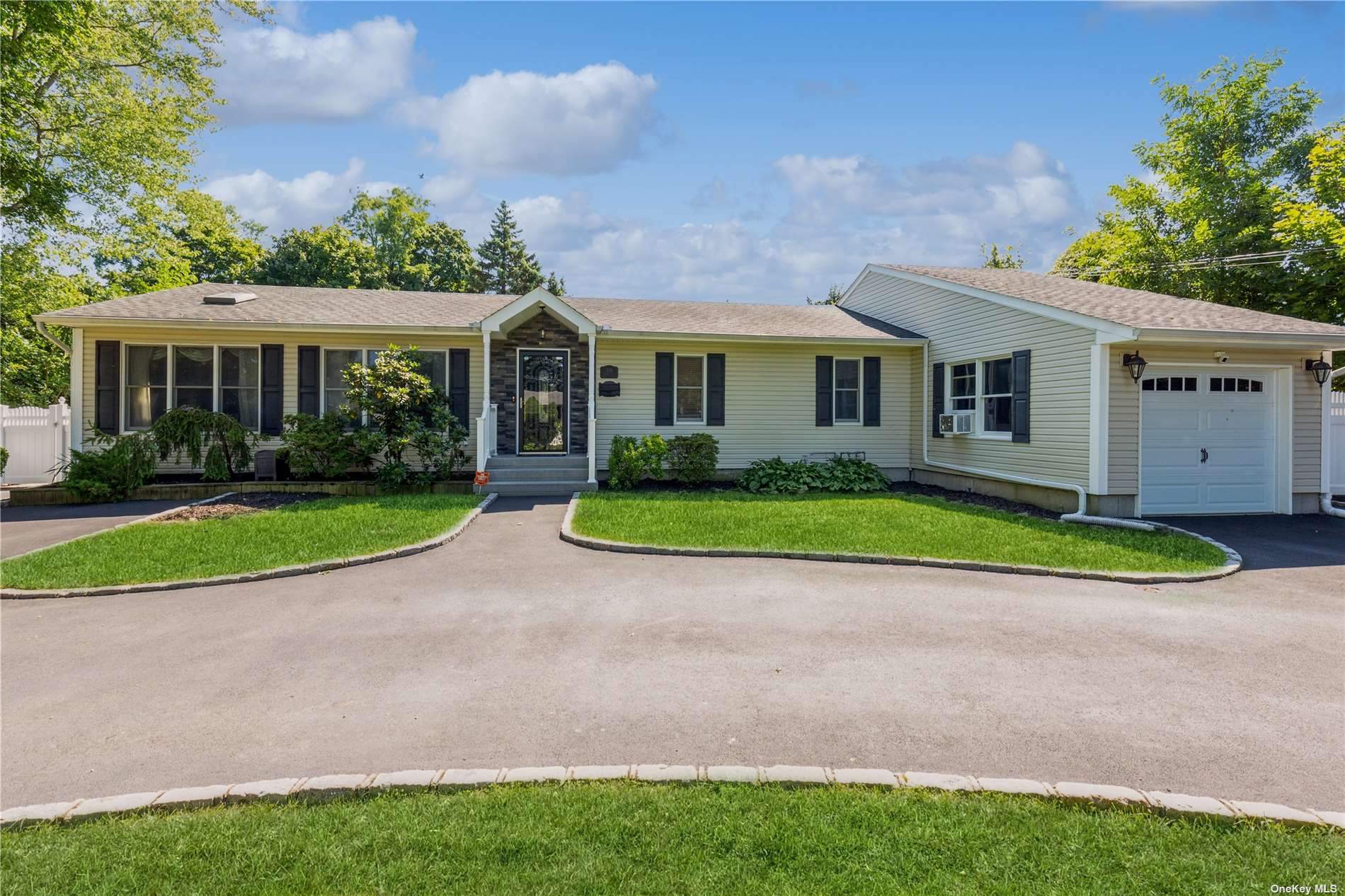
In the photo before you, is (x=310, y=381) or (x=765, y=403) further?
(x=765, y=403)

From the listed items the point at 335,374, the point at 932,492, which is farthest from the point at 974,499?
the point at 335,374

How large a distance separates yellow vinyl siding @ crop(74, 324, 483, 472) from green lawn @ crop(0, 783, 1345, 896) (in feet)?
36.8

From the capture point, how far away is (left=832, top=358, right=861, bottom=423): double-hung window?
14.6m

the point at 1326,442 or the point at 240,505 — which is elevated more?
the point at 1326,442

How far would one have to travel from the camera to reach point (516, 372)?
1376cm

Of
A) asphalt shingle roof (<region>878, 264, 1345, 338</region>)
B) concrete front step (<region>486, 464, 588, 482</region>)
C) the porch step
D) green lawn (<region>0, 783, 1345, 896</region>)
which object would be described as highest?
asphalt shingle roof (<region>878, 264, 1345, 338</region>)

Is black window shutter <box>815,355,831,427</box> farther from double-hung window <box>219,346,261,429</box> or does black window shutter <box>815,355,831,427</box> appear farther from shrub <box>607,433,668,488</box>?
double-hung window <box>219,346,261,429</box>

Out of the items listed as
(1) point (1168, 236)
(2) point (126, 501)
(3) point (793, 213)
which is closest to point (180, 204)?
(2) point (126, 501)

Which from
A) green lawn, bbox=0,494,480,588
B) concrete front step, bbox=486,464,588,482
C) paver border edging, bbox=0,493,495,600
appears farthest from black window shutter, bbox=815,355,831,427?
paver border edging, bbox=0,493,495,600

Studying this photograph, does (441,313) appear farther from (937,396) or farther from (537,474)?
(937,396)

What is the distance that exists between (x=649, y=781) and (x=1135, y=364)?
1011cm

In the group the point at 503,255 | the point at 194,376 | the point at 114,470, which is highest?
the point at 503,255

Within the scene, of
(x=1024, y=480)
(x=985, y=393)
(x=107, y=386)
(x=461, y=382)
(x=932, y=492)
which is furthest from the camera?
(x=461, y=382)

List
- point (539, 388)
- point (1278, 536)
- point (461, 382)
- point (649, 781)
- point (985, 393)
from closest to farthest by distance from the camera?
point (649, 781), point (1278, 536), point (985, 393), point (461, 382), point (539, 388)
